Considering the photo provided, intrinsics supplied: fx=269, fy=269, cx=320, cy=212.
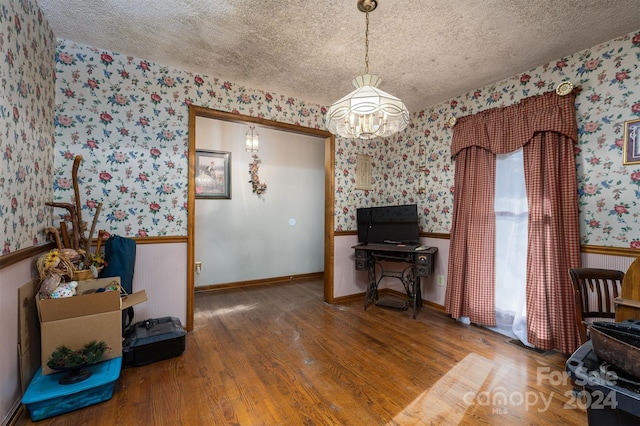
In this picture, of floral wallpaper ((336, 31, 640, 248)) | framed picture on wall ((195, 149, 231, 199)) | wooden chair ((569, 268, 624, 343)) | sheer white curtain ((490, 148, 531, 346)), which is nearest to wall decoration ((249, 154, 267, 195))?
framed picture on wall ((195, 149, 231, 199))

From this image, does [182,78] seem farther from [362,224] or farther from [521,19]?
[521,19]

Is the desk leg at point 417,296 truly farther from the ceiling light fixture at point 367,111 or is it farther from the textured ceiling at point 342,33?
the textured ceiling at point 342,33

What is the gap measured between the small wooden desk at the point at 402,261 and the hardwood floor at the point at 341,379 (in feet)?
1.33

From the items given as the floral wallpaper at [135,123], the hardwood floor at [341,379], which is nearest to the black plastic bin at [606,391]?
the hardwood floor at [341,379]

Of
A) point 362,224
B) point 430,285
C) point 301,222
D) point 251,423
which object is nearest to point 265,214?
point 301,222

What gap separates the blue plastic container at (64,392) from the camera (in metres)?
1.48

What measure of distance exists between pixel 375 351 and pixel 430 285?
1452 millimetres

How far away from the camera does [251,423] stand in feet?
4.88

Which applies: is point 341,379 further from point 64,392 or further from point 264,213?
point 264,213

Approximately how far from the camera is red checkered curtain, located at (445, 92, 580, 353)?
220cm

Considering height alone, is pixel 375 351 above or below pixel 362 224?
below

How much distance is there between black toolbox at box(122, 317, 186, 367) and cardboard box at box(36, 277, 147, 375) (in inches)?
8.1

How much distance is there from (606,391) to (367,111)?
136 cm

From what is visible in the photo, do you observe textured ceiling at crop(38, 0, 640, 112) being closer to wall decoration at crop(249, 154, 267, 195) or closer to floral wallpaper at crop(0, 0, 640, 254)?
floral wallpaper at crop(0, 0, 640, 254)
